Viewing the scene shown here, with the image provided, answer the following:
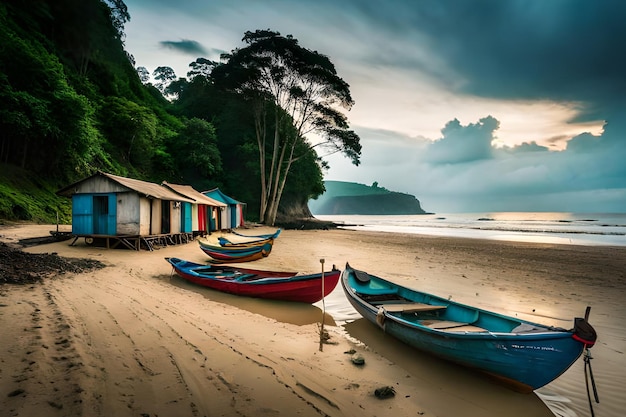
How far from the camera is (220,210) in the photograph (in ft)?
87.1

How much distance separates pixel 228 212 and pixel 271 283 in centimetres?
2144

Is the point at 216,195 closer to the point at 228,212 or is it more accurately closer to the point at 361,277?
the point at 228,212

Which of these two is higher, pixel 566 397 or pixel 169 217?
pixel 169 217

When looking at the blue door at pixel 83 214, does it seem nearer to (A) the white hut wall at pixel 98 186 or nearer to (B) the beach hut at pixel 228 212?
(A) the white hut wall at pixel 98 186

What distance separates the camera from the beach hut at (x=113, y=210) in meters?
15.1

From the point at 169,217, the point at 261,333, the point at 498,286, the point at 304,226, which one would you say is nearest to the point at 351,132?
the point at 304,226

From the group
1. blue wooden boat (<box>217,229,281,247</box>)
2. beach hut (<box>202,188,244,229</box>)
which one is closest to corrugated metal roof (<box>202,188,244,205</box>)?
beach hut (<box>202,188,244,229</box>)

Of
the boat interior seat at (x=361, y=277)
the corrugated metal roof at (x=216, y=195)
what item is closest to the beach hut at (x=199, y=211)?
the corrugated metal roof at (x=216, y=195)

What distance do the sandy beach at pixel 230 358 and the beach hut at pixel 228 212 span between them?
57.7ft

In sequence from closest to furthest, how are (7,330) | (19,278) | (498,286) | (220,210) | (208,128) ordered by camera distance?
1. (7,330)
2. (19,278)
3. (498,286)
4. (220,210)
5. (208,128)

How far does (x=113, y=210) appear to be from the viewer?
1519 centimetres

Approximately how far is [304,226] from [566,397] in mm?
33255

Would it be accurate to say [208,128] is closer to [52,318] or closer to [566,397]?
[52,318]

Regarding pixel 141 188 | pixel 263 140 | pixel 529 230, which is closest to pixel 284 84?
pixel 263 140
